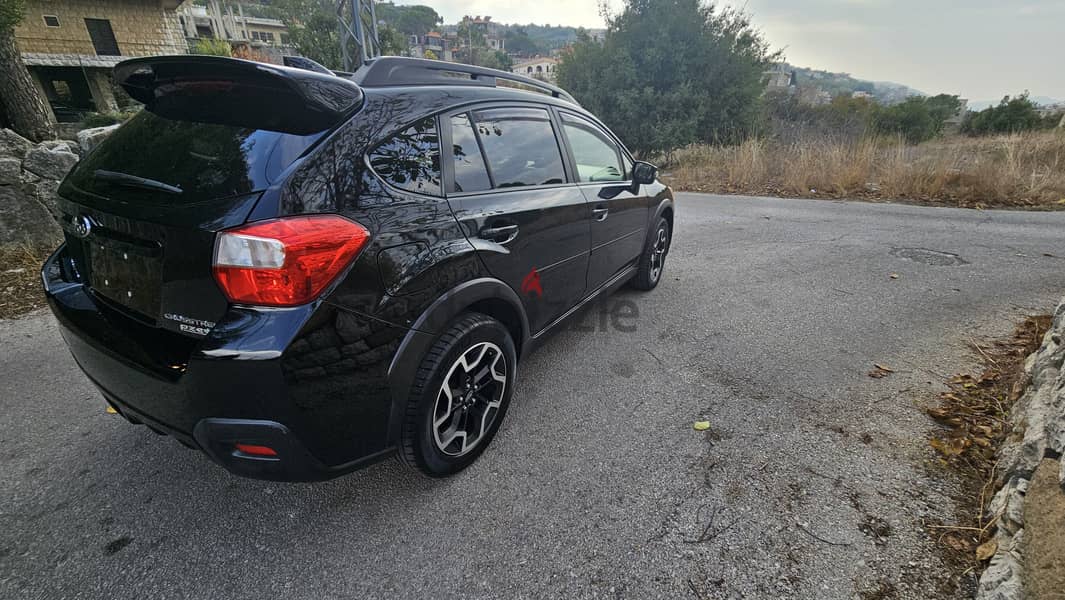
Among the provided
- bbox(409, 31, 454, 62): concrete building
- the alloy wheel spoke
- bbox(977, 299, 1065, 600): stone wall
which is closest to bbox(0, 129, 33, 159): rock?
the alloy wheel spoke

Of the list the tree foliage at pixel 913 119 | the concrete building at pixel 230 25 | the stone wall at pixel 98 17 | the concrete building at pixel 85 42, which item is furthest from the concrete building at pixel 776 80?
the concrete building at pixel 230 25

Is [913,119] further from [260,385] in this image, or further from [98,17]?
[98,17]

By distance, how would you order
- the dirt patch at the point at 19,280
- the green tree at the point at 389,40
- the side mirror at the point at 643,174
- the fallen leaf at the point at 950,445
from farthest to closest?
1. the green tree at the point at 389,40
2. the dirt patch at the point at 19,280
3. the side mirror at the point at 643,174
4. the fallen leaf at the point at 950,445

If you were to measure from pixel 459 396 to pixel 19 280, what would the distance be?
4.88m

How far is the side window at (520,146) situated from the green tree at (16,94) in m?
7.97

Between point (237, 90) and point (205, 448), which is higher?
point (237, 90)

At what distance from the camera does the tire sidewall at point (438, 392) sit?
1796 millimetres

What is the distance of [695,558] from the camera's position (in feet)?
5.49

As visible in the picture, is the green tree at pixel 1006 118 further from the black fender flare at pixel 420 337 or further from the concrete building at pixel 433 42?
the concrete building at pixel 433 42

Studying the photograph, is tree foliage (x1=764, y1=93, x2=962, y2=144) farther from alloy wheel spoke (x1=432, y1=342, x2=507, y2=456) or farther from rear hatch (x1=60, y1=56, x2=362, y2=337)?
rear hatch (x1=60, y1=56, x2=362, y2=337)

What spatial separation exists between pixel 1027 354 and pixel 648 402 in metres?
2.53

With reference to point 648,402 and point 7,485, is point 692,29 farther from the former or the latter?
point 7,485

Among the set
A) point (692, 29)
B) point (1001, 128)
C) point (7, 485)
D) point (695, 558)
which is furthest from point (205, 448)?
point (1001, 128)

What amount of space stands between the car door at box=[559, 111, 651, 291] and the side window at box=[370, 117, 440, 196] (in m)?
1.22
